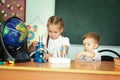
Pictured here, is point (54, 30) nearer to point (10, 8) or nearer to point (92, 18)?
point (92, 18)

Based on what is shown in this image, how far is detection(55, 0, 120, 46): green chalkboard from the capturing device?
11.9 ft

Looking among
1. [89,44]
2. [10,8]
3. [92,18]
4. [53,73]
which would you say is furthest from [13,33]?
[10,8]

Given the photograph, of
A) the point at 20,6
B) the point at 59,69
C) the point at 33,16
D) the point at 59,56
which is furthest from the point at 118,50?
the point at 59,69

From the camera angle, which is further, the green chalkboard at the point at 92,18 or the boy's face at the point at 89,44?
the green chalkboard at the point at 92,18

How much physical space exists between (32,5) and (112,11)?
1278 mm

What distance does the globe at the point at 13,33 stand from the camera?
149 cm

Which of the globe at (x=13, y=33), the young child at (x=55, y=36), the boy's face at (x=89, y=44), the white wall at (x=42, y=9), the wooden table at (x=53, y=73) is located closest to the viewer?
the wooden table at (x=53, y=73)

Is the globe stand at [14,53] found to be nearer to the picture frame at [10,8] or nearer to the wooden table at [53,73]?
the wooden table at [53,73]

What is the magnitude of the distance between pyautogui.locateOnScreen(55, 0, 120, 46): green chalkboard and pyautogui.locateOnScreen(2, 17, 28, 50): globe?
2.15m

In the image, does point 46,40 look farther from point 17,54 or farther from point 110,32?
point 110,32

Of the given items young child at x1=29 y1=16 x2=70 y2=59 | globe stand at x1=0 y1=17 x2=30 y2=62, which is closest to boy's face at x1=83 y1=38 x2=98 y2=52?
young child at x1=29 y1=16 x2=70 y2=59

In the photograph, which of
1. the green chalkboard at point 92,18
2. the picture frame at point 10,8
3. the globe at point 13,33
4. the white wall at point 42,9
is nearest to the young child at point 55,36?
the globe at point 13,33

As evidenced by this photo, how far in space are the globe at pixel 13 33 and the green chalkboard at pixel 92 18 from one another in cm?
215

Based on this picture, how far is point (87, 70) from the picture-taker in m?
1.33
